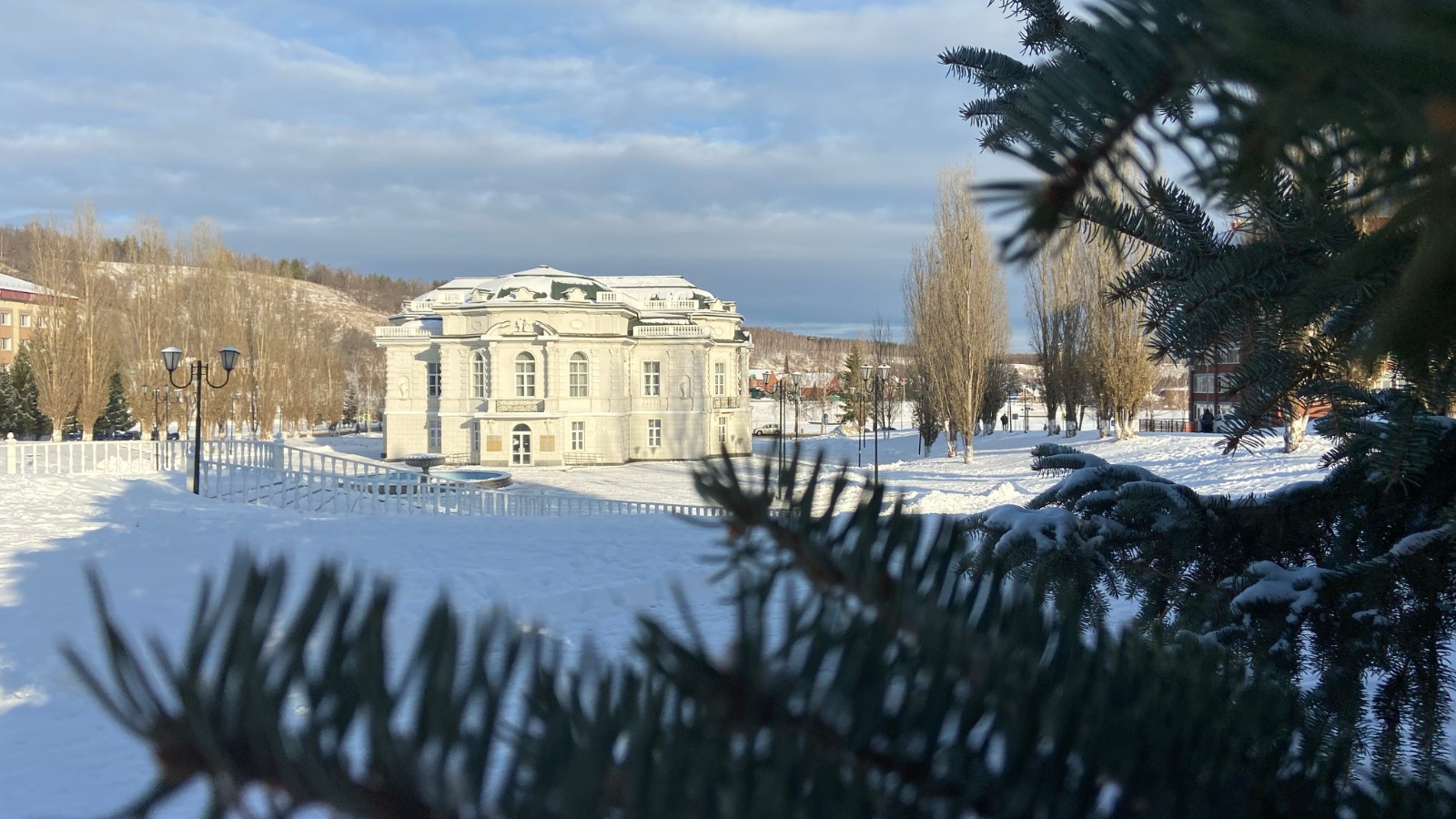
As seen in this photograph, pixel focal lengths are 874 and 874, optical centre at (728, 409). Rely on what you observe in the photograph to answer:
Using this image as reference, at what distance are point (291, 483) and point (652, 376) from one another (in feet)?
67.1

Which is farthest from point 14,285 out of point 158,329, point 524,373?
point 524,373

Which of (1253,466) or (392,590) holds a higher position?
(392,590)

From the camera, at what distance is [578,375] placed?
117 feet

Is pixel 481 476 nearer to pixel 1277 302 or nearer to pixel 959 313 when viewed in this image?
pixel 959 313

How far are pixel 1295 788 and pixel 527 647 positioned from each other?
20.3 inches

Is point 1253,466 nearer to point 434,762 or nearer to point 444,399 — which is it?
point 434,762

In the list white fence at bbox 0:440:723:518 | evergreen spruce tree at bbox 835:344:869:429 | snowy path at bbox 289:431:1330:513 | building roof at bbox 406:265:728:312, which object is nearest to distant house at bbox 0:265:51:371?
building roof at bbox 406:265:728:312

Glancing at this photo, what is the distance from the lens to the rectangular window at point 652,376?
38.2 metres

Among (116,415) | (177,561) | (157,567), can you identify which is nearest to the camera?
(157,567)

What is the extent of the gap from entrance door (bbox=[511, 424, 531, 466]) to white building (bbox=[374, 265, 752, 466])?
0.04 m

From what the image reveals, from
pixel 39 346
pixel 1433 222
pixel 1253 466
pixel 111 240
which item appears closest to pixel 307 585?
pixel 1433 222

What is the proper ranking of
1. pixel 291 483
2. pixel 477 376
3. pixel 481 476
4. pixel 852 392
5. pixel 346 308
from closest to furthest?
pixel 291 483
pixel 481 476
pixel 477 376
pixel 852 392
pixel 346 308

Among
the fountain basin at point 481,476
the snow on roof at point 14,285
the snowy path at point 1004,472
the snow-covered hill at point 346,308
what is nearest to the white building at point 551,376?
the snowy path at point 1004,472

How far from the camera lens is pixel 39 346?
3453 centimetres
